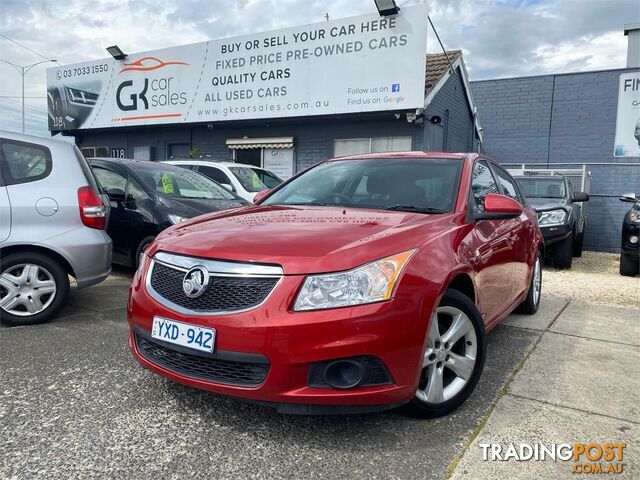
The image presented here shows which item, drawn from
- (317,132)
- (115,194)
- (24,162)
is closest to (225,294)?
(24,162)

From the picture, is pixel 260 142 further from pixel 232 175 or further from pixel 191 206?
pixel 191 206

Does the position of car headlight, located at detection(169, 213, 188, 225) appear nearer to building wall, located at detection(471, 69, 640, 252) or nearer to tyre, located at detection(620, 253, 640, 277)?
tyre, located at detection(620, 253, 640, 277)

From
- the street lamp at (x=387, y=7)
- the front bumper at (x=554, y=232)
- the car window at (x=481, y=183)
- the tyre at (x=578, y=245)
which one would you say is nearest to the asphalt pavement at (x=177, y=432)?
the car window at (x=481, y=183)

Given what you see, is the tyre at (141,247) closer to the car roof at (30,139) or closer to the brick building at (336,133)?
the car roof at (30,139)

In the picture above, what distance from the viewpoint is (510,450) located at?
2328mm

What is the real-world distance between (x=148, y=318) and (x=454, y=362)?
62.5 inches

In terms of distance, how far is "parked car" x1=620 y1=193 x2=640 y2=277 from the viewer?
24.3ft

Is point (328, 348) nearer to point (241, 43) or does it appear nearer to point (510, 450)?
point (510, 450)

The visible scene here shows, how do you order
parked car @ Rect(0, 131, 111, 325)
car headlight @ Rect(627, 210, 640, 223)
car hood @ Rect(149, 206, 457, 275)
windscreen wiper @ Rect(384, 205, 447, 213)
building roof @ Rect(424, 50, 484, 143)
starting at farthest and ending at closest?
building roof @ Rect(424, 50, 484, 143) < car headlight @ Rect(627, 210, 640, 223) < parked car @ Rect(0, 131, 111, 325) < windscreen wiper @ Rect(384, 205, 447, 213) < car hood @ Rect(149, 206, 457, 275)

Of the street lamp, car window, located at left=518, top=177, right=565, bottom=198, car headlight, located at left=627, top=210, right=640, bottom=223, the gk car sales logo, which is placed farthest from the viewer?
the gk car sales logo

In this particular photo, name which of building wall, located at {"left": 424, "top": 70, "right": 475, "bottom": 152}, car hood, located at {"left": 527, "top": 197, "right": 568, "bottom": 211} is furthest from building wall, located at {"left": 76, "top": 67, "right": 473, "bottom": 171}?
car hood, located at {"left": 527, "top": 197, "right": 568, "bottom": 211}

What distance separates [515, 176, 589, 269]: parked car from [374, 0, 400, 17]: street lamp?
13.6ft

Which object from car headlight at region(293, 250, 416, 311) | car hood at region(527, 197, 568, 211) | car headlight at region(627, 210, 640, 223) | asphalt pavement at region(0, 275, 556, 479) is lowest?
asphalt pavement at region(0, 275, 556, 479)

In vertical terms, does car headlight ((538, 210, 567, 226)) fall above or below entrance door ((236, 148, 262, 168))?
below
